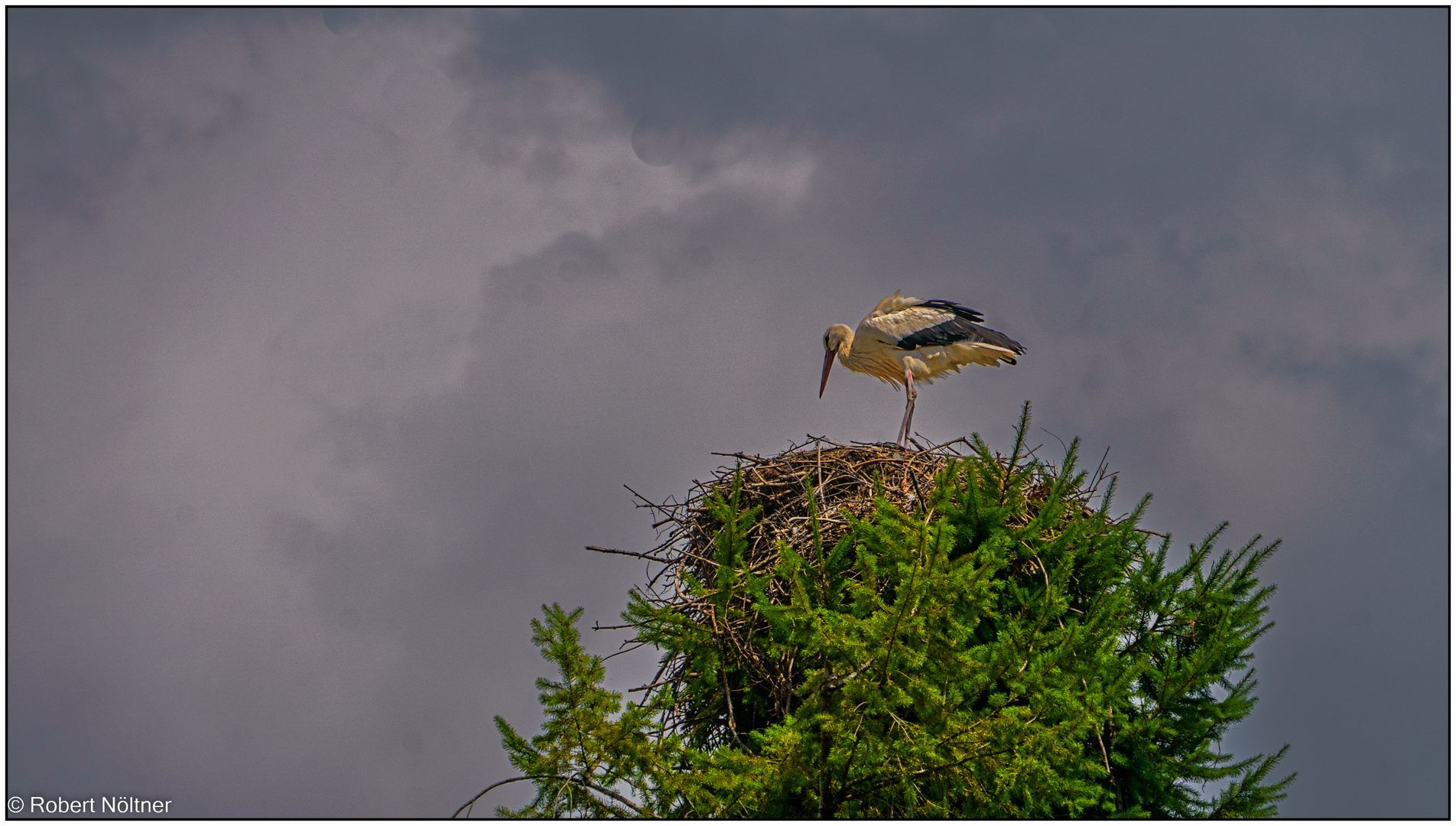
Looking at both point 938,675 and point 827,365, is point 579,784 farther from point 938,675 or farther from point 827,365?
point 827,365

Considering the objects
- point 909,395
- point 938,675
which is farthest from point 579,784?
point 909,395

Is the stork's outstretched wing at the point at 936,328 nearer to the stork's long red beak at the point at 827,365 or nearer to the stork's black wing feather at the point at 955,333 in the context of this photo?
the stork's black wing feather at the point at 955,333

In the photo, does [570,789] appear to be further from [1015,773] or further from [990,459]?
[990,459]

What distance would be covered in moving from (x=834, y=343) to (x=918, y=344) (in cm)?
144

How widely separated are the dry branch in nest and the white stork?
11.1 feet

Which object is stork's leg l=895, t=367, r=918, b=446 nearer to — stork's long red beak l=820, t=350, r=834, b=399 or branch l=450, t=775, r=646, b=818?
stork's long red beak l=820, t=350, r=834, b=399

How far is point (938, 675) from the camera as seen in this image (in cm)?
545

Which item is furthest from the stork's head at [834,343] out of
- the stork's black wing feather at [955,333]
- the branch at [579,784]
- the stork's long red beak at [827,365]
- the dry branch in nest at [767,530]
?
the branch at [579,784]

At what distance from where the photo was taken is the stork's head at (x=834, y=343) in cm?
1398

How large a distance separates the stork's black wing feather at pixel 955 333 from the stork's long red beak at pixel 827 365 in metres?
1.40

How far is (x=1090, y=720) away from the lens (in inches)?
213

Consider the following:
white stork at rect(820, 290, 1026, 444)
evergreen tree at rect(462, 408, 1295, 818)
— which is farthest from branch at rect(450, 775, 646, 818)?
white stork at rect(820, 290, 1026, 444)

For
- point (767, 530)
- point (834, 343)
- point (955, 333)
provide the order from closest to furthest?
point (767, 530) < point (955, 333) < point (834, 343)

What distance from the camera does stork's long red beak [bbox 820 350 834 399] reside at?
14.3 meters
